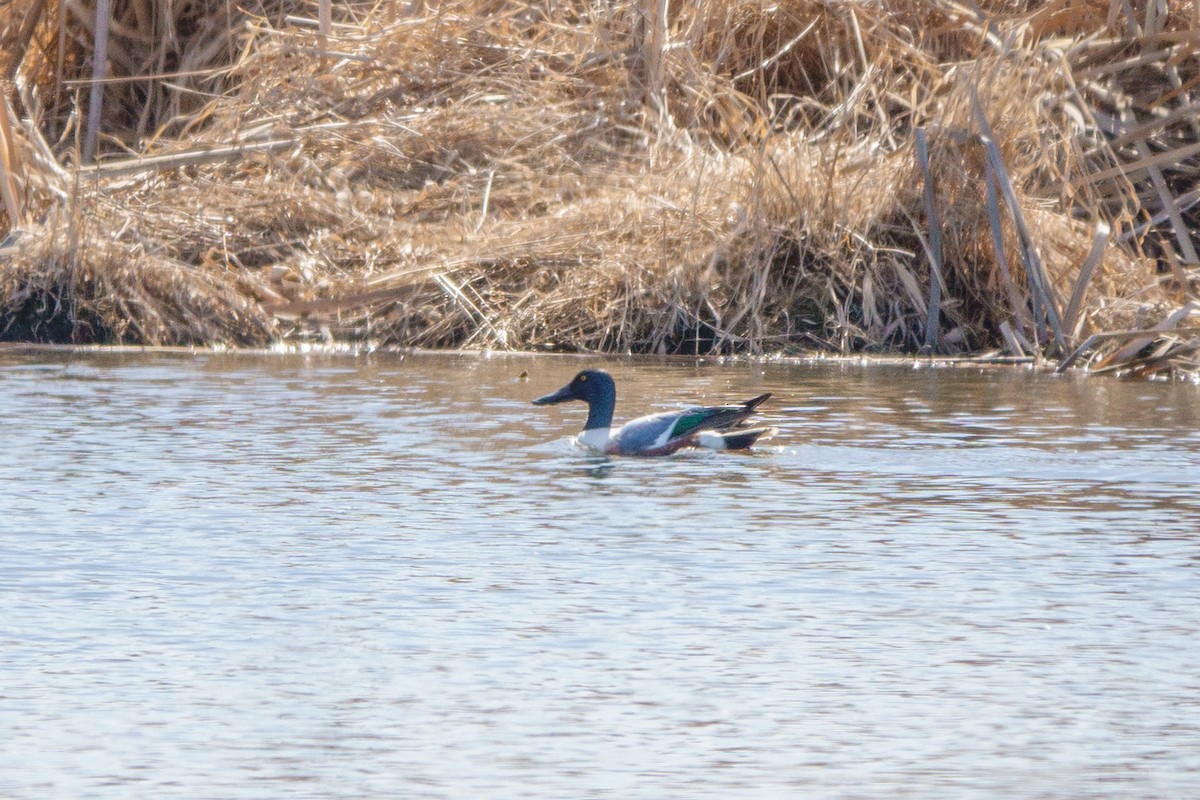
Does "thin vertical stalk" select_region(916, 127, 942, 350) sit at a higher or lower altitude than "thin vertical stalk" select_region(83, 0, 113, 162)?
lower

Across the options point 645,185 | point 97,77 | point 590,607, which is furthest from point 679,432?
point 97,77

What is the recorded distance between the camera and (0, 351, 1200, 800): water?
13.6 feet

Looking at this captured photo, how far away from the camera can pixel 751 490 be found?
25.1 ft

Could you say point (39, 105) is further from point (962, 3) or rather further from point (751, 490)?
point (751, 490)

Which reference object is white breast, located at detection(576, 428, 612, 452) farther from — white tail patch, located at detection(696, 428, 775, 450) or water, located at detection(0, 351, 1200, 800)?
white tail patch, located at detection(696, 428, 775, 450)

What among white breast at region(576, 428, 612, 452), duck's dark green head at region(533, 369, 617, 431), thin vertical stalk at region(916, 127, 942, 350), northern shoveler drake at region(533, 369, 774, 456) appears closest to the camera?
northern shoveler drake at region(533, 369, 774, 456)

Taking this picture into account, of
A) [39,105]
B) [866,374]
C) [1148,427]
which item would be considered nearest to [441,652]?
[1148,427]

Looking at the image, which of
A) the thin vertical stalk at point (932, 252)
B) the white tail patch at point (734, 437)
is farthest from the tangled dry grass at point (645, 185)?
the white tail patch at point (734, 437)

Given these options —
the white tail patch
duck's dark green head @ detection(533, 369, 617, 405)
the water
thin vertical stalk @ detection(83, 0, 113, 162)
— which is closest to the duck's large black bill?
duck's dark green head @ detection(533, 369, 617, 405)

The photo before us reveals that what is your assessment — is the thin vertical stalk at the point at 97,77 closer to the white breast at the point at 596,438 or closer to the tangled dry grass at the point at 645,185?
the tangled dry grass at the point at 645,185

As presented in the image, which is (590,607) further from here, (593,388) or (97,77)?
(97,77)

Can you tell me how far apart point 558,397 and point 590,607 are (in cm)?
386

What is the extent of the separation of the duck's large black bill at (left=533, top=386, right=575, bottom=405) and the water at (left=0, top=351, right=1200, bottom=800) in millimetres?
131

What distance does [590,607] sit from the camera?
5.46 metres
